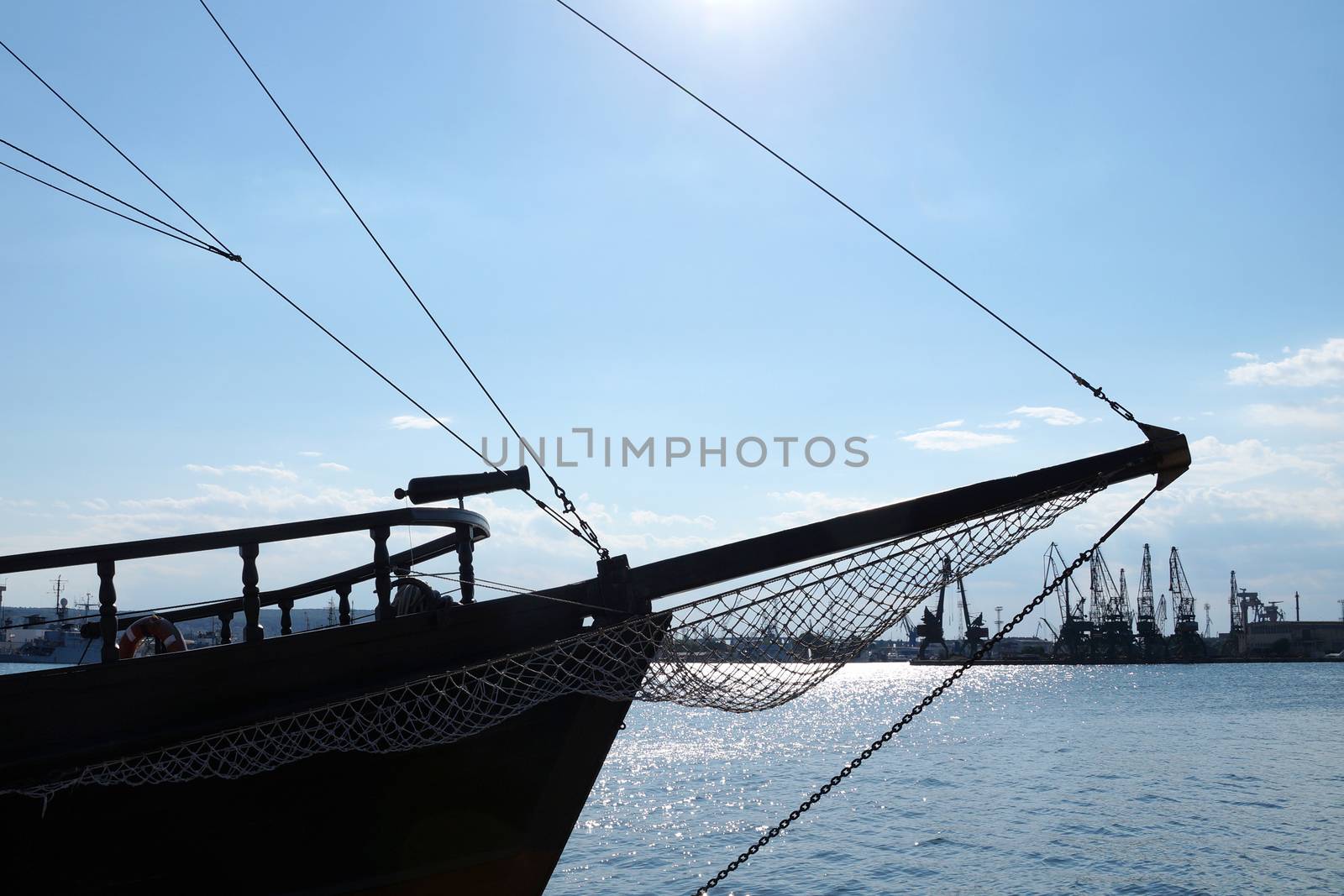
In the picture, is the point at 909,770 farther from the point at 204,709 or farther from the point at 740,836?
the point at 204,709

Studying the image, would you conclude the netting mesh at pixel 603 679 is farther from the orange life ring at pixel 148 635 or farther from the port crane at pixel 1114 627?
the port crane at pixel 1114 627

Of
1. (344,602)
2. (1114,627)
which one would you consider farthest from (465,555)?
(1114,627)

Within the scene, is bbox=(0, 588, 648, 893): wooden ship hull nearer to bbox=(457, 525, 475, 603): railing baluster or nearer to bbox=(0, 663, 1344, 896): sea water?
bbox=(457, 525, 475, 603): railing baluster

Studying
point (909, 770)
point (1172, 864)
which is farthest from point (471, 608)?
point (909, 770)

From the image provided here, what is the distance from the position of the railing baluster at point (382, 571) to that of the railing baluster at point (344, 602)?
1.16 meters

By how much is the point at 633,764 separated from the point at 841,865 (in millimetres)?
20702

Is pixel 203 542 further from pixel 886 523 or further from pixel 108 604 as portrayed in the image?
pixel 886 523

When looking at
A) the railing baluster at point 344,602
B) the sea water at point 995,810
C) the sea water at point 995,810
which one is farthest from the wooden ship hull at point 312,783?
the sea water at point 995,810

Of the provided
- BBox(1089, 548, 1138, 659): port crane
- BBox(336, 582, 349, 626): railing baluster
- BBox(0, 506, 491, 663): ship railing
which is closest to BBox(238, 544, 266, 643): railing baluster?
BBox(0, 506, 491, 663): ship railing

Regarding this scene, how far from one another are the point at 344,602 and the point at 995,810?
18583 mm

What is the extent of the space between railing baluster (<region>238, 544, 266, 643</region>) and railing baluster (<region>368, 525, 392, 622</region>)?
529 millimetres

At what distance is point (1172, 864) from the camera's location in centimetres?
1576

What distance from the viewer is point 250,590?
15.8ft

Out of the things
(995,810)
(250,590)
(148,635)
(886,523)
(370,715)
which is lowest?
(995,810)
